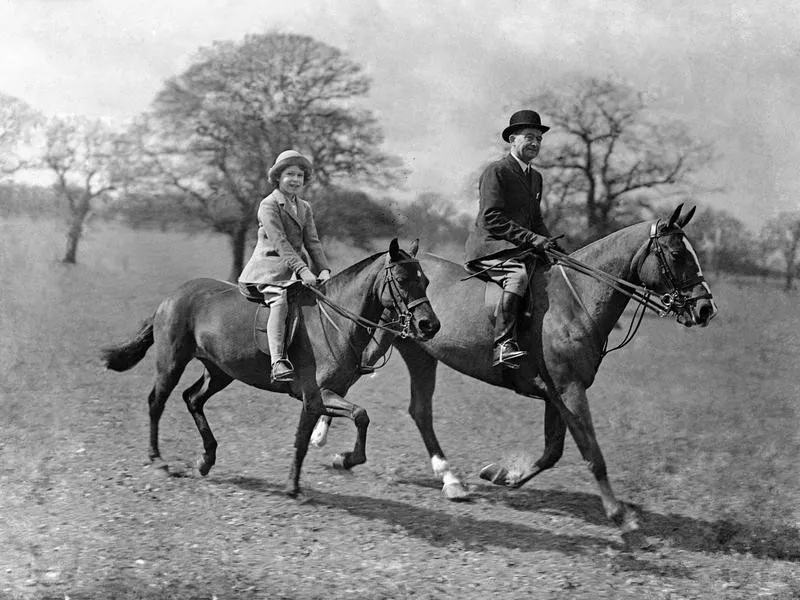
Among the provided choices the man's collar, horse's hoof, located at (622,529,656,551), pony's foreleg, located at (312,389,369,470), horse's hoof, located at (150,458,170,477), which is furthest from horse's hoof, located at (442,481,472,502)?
the man's collar

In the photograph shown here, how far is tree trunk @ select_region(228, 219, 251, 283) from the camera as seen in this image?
779cm

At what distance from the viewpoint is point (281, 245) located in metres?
5.46

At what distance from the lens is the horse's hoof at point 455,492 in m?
5.77

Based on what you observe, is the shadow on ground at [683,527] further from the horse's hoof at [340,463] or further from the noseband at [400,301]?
the noseband at [400,301]

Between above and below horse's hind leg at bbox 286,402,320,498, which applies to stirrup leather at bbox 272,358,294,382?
above

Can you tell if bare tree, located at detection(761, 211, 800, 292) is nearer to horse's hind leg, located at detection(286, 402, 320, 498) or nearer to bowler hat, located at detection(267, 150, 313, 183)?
bowler hat, located at detection(267, 150, 313, 183)

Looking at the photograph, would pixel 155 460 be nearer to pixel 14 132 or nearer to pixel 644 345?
pixel 14 132

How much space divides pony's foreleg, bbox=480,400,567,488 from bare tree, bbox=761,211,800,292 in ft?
14.6

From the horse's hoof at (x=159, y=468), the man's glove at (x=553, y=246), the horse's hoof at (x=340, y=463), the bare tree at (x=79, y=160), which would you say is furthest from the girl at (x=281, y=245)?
the bare tree at (x=79, y=160)

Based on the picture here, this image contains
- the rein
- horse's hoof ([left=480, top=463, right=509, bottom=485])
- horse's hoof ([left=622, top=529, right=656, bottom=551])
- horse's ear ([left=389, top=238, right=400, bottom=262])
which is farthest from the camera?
horse's hoof ([left=480, top=463, right=509, bottom=485])

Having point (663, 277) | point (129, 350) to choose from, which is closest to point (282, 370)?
point (129, 350)

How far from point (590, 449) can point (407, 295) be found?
1.53 m

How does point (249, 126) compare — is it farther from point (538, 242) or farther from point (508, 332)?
point (508, 332)

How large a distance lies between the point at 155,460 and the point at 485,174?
10.7ft
